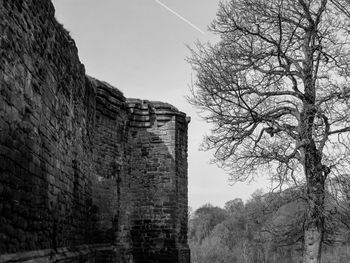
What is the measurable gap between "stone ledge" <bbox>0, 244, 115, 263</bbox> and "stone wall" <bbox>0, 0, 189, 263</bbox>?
0.08 feet

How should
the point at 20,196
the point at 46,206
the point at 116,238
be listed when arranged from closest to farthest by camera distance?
the point at 20,196, the point at 46,206, the point at 116,238

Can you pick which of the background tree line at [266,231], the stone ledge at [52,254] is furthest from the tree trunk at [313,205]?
the stone ledge at [52,254]

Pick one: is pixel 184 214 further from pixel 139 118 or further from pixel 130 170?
pixel 139 118

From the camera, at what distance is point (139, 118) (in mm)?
15078

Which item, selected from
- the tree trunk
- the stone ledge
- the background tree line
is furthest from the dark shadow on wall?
the tree trunk

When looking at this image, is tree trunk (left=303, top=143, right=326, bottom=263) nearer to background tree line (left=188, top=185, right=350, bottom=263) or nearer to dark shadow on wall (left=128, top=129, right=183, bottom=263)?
background tree line (left=188, top=185, right=350, bottom=263)

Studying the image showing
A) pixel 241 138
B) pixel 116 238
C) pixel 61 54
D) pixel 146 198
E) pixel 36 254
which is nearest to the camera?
pixel 36 254

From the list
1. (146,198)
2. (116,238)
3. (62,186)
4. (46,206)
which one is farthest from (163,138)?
(46,206)

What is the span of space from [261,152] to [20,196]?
22.7ft

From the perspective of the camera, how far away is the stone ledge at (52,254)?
5.52 metres

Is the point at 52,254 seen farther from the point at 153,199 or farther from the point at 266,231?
the point at 153,199

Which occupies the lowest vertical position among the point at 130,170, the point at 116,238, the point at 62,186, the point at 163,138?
the point at 116,238

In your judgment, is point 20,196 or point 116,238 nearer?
point 20,196

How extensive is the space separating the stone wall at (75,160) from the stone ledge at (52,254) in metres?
0.02
